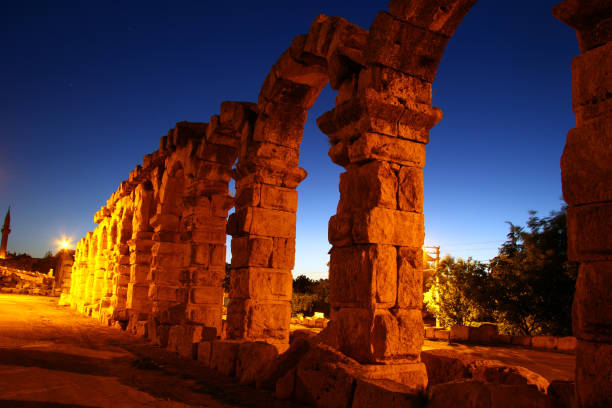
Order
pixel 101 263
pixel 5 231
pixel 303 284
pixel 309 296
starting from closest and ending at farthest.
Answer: pixel 101 263
pixel 309 296
pixel 303 284
pixel 5 231

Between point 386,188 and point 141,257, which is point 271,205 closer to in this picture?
point 386,188

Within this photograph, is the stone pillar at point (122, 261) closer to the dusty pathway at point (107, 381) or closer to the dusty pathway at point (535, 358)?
the dusty pathway at point (107, 381)

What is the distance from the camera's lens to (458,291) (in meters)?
18.8

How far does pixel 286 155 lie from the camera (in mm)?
8586

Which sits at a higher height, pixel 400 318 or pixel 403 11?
pixel 403 11

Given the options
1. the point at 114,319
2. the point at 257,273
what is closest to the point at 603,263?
the point at 257,273

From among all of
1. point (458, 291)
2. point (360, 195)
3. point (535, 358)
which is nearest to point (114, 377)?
point (360, 195)

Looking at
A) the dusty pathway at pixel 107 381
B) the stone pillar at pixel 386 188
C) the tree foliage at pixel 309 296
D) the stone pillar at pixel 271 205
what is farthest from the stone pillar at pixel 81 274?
the stone pillar at pixel 386 188

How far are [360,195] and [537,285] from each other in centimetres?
1184

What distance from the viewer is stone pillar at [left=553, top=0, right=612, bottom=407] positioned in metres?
2.96

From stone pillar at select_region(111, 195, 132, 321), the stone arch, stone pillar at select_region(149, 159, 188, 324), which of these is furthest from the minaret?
the stone arch

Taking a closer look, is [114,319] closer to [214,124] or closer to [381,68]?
[214,124]

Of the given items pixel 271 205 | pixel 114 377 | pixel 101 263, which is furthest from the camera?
pixel 101 263

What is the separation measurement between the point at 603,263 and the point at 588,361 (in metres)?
0.65
